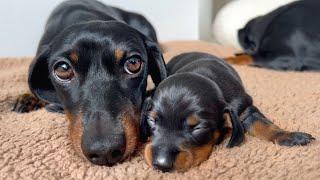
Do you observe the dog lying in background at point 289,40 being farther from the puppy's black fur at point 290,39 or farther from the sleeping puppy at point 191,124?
the sleeping puppy at point 191,124

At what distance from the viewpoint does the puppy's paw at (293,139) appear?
5.82 ft

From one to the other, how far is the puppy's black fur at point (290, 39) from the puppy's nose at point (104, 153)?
213cm

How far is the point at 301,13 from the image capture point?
356cm

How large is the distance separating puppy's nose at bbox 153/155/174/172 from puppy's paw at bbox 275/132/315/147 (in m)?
0.44

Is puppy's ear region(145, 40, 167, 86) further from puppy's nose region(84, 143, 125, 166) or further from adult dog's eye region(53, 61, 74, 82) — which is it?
puppy's nose region(84, 143, 125, 166)

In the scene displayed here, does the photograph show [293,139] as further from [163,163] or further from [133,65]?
[133,65]

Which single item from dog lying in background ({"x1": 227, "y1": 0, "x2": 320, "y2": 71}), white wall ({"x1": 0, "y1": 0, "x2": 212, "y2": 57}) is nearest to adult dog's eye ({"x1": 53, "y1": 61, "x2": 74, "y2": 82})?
dog lying in background ({"x1": 227, "y1": 0, "x2": 320, "y2": 71})

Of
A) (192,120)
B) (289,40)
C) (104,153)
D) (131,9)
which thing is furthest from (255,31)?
(104,153)

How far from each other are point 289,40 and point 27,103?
1933 millimetres

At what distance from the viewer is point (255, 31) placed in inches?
151

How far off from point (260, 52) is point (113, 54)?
80.4 inches

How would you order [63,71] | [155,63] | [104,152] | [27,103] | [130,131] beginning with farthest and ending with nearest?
[27,103]
[155,63]
[63,71]
[130,131]
[104,152]

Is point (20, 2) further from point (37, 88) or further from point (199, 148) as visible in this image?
point (199, 148)

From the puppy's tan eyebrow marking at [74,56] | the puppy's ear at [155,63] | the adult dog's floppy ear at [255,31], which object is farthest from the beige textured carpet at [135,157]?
the adult dog's floppy ear at [255,31]
